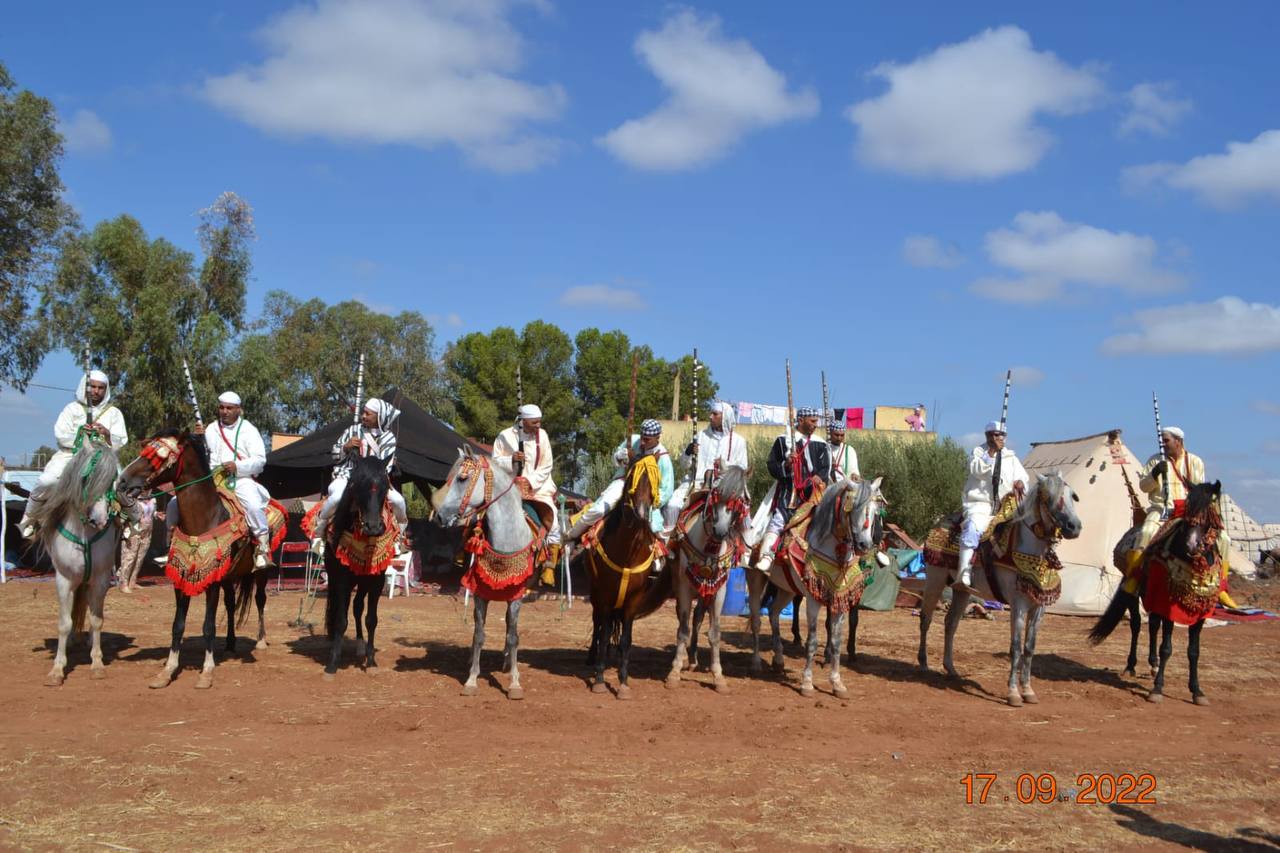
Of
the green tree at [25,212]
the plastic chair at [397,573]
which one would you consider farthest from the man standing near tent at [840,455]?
the green tree at [25,212]

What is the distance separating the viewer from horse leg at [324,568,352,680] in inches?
371

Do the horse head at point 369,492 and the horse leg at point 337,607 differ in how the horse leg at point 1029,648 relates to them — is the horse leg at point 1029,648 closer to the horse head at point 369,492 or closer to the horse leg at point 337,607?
the horse head at point 369,492

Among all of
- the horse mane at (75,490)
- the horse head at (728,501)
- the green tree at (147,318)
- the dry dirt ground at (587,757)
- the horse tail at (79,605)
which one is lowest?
the dry dirt ground at (587,757)

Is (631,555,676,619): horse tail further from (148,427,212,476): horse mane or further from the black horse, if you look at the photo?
(148,427,212,476): horse mane

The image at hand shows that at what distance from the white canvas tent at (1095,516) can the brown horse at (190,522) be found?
15417 mm

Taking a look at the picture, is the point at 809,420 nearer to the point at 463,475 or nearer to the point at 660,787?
the point at 463,475

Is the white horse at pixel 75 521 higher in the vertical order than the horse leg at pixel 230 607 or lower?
higher

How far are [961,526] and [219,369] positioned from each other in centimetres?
2641

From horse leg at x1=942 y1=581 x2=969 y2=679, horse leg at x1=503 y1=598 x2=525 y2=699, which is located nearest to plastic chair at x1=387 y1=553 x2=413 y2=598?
horse leg at x1=503 y1=598 x2=525 y2=699

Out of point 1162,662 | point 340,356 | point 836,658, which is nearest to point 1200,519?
point 1162,662

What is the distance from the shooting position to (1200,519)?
9.58 m

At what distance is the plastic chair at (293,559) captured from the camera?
60.8 feet

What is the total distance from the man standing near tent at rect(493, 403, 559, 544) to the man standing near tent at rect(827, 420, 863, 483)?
3.21 m

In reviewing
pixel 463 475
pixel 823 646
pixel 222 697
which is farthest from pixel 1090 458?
pixel 222 697
